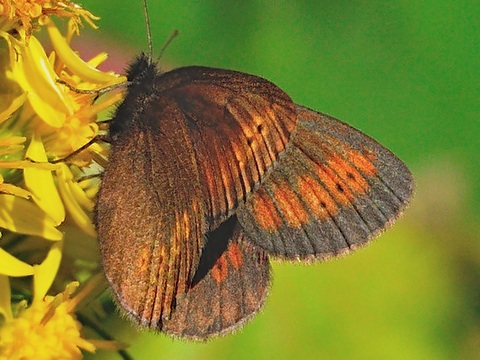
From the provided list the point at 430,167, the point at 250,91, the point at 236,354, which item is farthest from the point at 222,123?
the point at 430,167

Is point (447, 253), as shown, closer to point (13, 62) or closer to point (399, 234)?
point (399, 234)

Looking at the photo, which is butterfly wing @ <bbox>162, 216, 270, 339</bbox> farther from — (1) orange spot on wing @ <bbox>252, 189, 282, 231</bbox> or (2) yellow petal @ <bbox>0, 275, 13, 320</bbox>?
(2) yellow petal @ <bbox>0, 275, 13, 320</bbox>

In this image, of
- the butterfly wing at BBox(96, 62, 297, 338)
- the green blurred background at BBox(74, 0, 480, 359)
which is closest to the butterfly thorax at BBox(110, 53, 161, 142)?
the butterfly wing at BBox(96, 62, 297, 338)

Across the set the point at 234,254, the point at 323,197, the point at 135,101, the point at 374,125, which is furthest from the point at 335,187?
the point at 374,125

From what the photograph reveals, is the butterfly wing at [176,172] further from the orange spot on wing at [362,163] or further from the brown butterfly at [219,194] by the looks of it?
the orange spot on wing at [362,163]

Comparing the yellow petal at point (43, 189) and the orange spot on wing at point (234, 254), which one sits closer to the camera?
the yellow petal at point (43, 189)

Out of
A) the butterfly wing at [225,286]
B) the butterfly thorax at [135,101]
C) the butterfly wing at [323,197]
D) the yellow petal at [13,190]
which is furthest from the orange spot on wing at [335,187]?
the yellow petal at [13,190]
